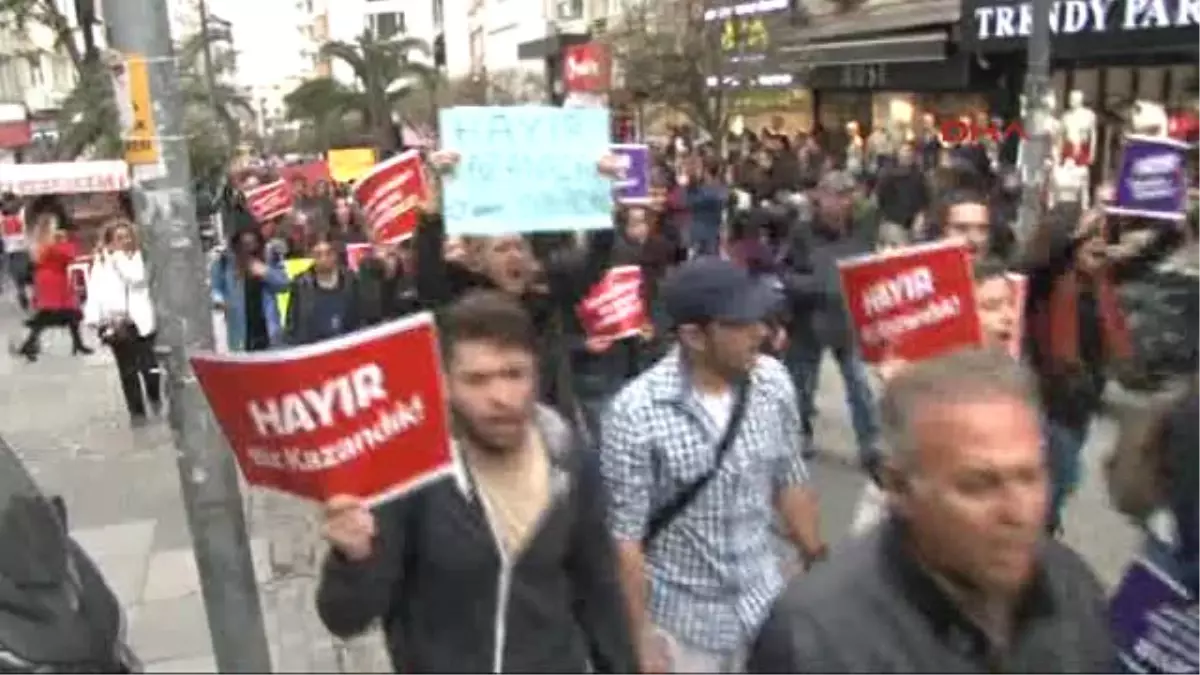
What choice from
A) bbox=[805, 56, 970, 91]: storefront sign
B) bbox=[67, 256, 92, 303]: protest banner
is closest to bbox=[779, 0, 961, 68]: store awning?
bbox=[805, 56, 970, 91]: storefront sign

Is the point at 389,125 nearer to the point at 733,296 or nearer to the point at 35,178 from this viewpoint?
the point at 35,178

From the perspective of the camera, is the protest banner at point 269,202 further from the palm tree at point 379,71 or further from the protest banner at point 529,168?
the palm tree at point 379,71

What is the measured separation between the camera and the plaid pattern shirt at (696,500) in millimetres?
3139

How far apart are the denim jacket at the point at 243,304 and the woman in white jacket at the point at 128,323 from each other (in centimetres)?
57

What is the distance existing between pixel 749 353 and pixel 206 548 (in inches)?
68.8

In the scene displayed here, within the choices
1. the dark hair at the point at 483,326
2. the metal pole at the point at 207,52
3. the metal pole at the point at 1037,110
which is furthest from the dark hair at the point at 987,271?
the metal pole at the point at 207,52

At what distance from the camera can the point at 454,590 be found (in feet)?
7.81

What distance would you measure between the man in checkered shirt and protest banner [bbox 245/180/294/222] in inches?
451

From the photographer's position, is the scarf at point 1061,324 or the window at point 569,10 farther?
the window at point 569,10

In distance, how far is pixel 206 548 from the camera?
4.02 metres

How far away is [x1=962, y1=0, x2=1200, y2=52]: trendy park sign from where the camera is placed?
52.5 ft

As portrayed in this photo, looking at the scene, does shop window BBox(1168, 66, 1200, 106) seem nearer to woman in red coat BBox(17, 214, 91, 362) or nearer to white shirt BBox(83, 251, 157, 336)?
white shirt BBox(83, 251, 157, 336)

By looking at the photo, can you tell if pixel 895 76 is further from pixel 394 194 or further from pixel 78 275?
pixel 394 194

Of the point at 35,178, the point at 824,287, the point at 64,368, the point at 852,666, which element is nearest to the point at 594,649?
the point at 852,666
